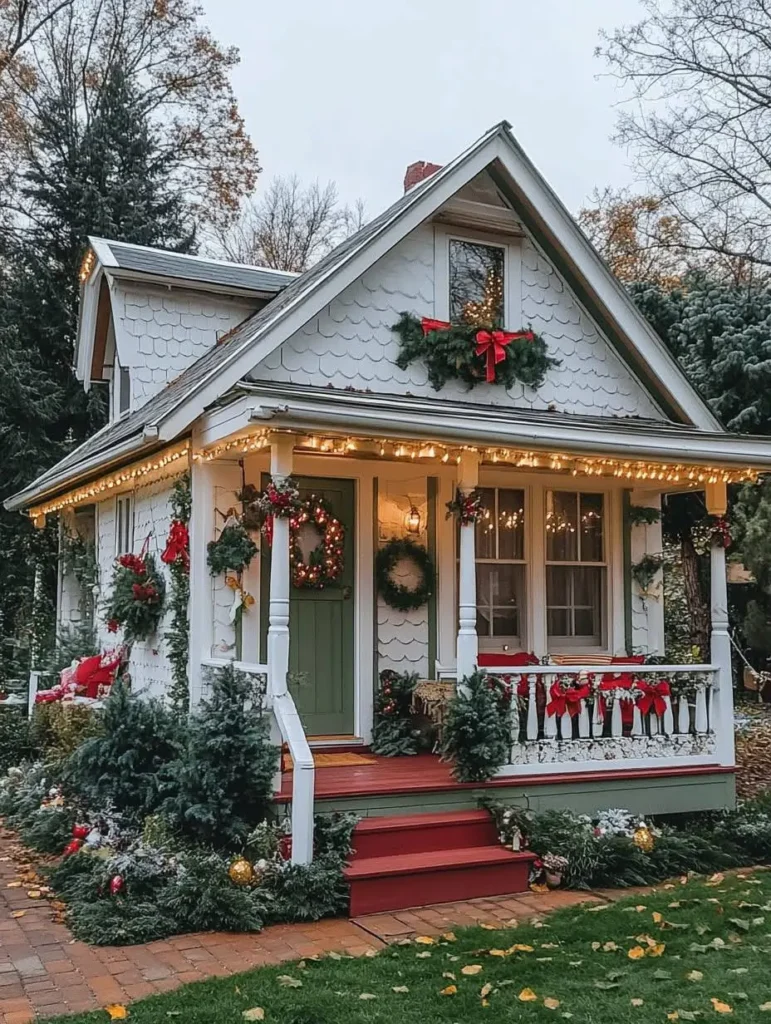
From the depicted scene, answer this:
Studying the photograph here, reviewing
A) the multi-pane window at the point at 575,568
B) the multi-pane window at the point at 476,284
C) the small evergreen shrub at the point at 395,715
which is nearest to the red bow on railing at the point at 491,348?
the multi-pane window at the point at 476,284

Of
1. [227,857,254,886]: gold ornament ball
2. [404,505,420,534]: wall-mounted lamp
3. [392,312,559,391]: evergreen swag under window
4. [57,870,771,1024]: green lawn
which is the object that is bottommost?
[57,870,771,1024]: green lawn

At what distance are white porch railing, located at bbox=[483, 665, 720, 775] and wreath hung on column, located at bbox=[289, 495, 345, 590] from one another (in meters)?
1.85

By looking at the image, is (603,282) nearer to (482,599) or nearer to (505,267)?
(505,267)

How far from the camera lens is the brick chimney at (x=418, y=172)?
1089 cm

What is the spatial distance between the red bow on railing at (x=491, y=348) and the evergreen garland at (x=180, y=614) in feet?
9.65

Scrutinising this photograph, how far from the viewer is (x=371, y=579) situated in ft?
29.2

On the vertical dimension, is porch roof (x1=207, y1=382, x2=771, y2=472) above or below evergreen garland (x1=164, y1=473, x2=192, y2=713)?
above

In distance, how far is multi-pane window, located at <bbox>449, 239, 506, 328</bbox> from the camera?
31.3ft

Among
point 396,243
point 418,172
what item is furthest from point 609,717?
point 418,172

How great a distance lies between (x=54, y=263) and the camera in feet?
62.2

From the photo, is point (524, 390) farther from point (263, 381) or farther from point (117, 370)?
point (117, 370)

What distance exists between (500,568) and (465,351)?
205cm

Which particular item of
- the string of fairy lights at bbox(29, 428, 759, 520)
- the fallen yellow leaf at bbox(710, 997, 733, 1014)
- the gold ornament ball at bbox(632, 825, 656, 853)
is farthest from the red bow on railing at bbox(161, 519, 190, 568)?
the fallen yellow leaf at bbox(710, 997, 733, 1014)

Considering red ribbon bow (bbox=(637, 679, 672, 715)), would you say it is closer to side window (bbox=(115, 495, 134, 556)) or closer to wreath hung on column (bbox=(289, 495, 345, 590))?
wreath hung on column (bbox=(289, 495, 345, 590))
